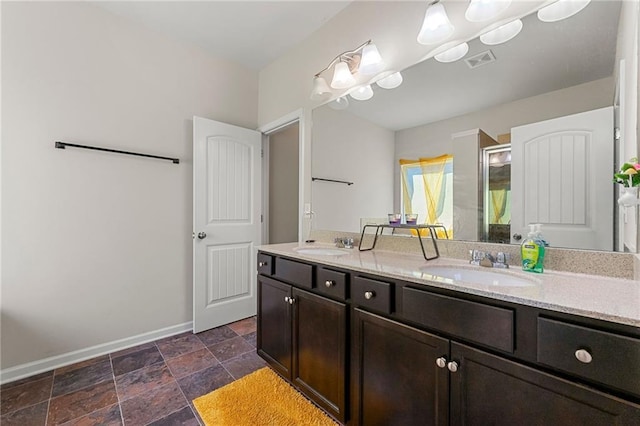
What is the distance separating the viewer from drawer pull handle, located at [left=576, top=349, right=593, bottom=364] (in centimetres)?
68

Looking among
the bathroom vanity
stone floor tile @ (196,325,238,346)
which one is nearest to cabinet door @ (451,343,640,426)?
the bathroom vanity

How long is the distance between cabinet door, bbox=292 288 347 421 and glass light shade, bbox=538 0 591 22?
161cm

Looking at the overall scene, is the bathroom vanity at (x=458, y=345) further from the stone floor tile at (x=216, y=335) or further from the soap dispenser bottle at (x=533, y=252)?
the stone floor tile at (x=216, y=335)

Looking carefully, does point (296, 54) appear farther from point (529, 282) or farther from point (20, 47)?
point (529, 282)

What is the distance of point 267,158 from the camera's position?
3145 mm

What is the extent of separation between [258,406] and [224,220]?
168cm

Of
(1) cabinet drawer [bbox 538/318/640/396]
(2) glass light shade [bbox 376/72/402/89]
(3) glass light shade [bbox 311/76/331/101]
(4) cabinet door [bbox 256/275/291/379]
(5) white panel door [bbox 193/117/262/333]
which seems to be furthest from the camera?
(5) white panel door [bbox 193/117/262/333]

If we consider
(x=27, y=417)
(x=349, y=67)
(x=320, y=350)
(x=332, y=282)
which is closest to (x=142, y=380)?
(x=27, y=417)

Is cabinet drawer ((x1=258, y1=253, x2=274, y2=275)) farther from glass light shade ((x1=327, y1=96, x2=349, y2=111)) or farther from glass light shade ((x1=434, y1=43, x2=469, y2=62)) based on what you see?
glass light shade ((x1=434, y1=43, x2=469, y2=62))

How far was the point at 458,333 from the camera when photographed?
0.92 metres

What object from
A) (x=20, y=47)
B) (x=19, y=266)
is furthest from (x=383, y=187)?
(x=20, y=47)

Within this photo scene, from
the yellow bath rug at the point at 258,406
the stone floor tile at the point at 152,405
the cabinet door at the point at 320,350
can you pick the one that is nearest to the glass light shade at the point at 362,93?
the cabinet door at the point at 320,350

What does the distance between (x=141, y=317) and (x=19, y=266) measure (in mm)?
898

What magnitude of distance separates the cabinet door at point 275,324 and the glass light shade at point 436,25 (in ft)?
5.48
